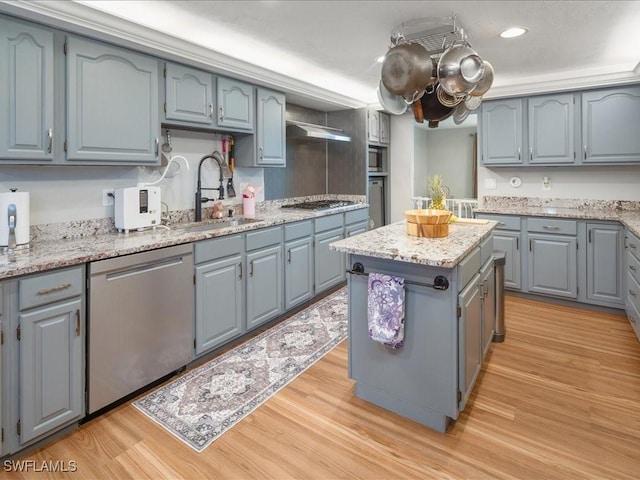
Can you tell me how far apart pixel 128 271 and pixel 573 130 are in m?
4.25

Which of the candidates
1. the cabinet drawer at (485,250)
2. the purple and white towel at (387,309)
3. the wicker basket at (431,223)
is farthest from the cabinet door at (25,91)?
the cabinet drawer at (485,250)

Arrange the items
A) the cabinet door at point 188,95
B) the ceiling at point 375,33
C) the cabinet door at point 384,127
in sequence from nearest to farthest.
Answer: the ceiling at point 375,33 → the cabinet door at point 188,95 → the cabinet door at point 384,127

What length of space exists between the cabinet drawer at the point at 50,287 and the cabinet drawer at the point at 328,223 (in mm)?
2280

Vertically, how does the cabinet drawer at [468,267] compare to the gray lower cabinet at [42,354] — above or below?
above

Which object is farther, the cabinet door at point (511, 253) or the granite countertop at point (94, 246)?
the cabinet door at point (511, 253)

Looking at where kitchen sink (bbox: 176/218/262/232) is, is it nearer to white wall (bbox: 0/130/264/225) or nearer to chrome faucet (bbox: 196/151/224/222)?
chrome faucet (bbox: 196/151/224/222)

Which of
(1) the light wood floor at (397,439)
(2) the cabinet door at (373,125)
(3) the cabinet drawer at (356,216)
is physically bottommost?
(1) the light wood floor at (397,439)

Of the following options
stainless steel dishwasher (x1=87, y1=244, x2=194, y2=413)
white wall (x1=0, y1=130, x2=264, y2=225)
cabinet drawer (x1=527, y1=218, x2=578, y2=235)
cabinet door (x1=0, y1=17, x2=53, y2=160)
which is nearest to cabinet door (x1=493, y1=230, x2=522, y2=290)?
cabinet drawer (x1=527, y1=218, x2=578, y2=235)

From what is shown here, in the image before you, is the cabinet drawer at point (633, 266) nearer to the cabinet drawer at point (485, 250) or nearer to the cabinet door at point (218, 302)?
the cabinet drawer at point (485, 250)

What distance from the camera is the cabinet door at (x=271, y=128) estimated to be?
3500mm

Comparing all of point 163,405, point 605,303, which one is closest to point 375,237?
point 163,405

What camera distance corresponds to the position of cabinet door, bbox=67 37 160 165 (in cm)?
219

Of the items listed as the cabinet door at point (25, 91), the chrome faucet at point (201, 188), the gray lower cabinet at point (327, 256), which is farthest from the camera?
the gray lower cabinet at point (327, 256)

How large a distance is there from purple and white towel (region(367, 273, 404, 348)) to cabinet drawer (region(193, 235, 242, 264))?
121 cm
